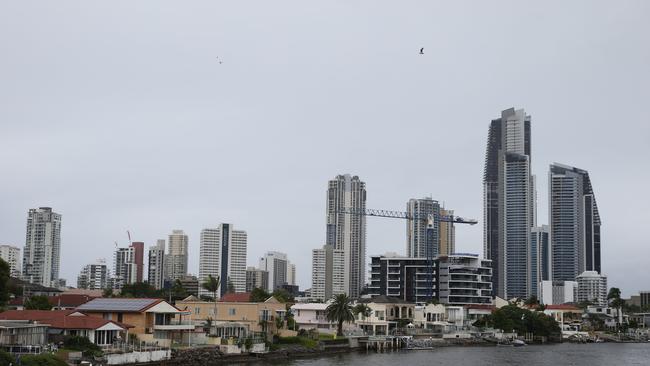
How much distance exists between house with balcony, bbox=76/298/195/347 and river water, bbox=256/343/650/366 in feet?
33.2

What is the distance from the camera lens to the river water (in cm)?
8688

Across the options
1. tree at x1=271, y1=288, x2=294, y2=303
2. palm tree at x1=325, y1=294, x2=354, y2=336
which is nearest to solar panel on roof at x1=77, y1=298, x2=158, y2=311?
palm tree at x1=325, y1=294, x2=354, y2=336

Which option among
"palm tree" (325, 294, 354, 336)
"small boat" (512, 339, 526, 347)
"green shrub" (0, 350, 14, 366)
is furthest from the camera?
"small boat" (512, 339, 526, 347)

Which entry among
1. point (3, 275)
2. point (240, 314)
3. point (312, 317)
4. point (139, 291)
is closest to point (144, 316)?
point (3, 275)

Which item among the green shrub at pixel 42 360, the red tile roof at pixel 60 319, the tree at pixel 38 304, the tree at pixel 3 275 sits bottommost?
the green shrub at pixel 42 360

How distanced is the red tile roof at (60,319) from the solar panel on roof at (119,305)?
12.6 ft

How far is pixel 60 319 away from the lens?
6794 centimetres

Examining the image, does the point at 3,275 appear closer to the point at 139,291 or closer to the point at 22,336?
the point at 22,336

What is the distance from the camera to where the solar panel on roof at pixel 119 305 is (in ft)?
249

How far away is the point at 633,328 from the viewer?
608ft

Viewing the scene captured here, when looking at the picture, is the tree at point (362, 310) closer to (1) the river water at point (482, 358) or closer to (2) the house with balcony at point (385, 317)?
(2) the house with balcony at point (385, 317)

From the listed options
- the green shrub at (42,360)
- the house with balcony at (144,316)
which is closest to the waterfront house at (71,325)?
the house with balcony at (144,316)

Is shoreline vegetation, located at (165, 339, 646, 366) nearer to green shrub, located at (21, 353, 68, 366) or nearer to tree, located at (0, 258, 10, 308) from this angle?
green shrub, located at (21, 353, 68, 366)

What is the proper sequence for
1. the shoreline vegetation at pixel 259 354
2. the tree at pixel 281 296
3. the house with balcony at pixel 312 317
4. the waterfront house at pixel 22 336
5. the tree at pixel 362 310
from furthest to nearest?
1. the tree at pixel 281 296
2. the tree at pixel 362 310
3. the house with balcony at pixel 312 317
4. the shoreline vegetation at pixel 259 354
5. the waterfront house at pixel 22 336
